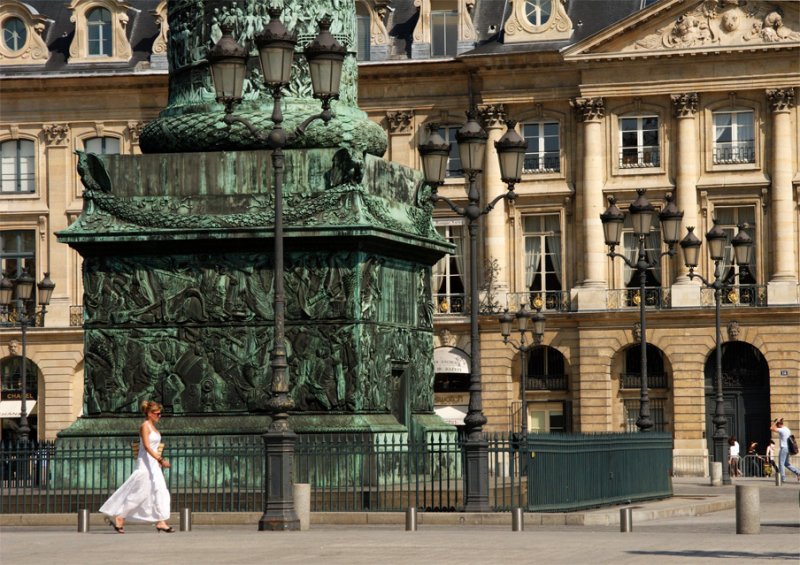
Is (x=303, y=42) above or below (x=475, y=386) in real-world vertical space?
above

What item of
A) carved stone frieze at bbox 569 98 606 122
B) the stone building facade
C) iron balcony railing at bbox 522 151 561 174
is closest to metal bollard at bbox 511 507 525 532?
the stone building facade

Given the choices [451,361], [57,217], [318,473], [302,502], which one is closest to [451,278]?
[451,361]

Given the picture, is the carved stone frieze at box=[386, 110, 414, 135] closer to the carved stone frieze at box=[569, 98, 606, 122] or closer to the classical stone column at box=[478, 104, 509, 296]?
the classical stone column at box=[478, 104, 509, 296]

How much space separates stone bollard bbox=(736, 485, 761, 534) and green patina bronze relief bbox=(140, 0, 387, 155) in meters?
6.66

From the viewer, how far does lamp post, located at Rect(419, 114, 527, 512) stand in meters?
23.1

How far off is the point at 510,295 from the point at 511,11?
873 centimetres

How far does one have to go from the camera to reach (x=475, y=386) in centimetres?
2483

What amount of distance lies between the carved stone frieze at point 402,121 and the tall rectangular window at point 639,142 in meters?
6.62

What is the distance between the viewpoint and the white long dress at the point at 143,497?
2077 centimetres

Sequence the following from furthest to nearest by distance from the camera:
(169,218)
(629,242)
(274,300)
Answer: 1. (629,242)
2. (169,218)
3. (274,300)

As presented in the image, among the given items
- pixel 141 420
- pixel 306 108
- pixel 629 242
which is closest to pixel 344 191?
pixel 306 108

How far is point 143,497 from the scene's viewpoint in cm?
2080

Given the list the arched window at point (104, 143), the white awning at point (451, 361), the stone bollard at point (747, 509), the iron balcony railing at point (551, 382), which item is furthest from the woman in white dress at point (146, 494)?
the arched window at point (104, 143)

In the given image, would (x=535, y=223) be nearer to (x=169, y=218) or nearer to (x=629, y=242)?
(x=629, y=242)
